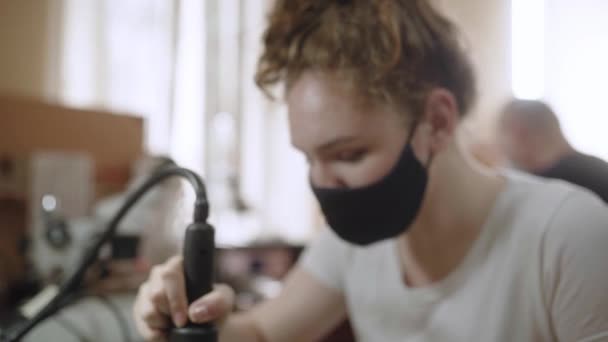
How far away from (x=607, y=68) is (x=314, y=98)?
0.99 ft

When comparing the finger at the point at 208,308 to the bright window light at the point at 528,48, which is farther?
the bright window light at the point at 528,48

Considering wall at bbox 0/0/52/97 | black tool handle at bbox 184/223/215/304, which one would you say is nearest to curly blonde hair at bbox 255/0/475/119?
black tool handle at bbox 184/223/215/304

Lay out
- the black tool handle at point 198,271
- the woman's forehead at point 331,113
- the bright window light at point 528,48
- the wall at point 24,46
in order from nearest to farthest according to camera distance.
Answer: the black tool handle at point 198,271
the woman's forehead at point 331,113
the bright window light at point 528,48
the wall at point 24,46

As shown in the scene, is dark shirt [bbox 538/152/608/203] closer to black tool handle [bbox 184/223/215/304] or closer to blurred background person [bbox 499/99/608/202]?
blurred background person [bbox 499/99/608/202]

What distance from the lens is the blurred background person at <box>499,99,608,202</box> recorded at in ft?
2.17

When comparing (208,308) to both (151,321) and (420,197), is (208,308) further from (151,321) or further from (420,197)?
(420,197)

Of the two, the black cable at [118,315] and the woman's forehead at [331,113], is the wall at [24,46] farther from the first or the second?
the woman's forehead at [331,113]

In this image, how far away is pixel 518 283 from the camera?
587 millimetres

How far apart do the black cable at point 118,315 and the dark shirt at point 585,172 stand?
566 millimetres

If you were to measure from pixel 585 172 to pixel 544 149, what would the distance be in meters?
0.11

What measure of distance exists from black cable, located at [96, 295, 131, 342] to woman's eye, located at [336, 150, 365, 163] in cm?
34

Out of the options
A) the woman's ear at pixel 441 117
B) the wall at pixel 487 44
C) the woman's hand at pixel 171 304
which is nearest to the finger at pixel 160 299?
the woman's hand at pixel 171 304

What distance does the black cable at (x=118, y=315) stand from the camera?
695 mm

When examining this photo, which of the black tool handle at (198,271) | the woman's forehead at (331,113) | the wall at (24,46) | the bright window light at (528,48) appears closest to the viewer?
the black tool handle at (198,271)
